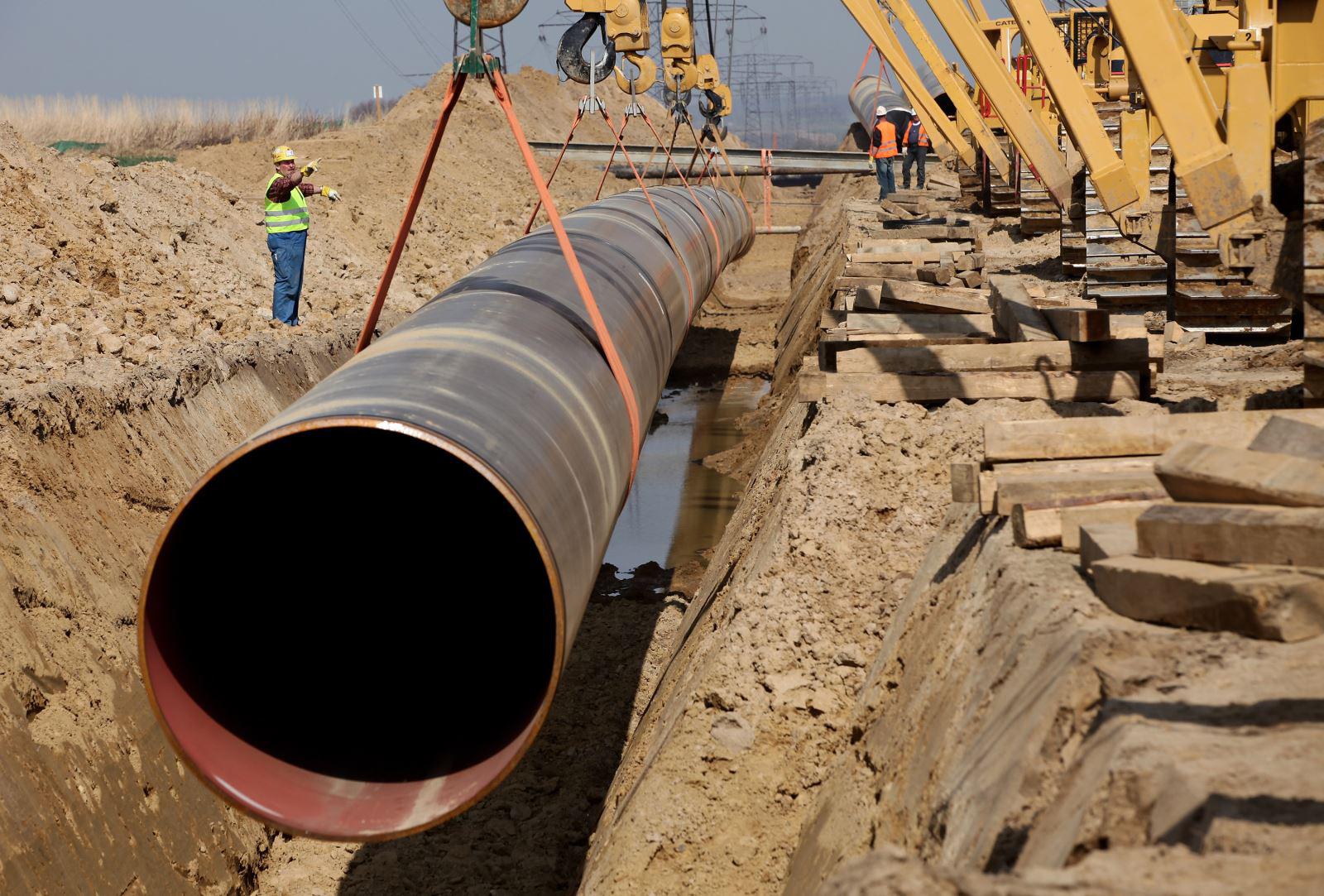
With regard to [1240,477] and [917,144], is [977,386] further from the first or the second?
[917,144]

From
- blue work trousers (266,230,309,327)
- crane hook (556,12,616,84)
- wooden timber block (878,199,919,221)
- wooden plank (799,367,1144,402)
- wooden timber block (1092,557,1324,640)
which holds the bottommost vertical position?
wooden timber block (878,199,919,221)

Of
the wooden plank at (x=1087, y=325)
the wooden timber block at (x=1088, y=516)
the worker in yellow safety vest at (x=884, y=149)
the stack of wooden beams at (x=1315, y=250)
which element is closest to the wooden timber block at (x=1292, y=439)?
the wooden timber block at (x=1088, y=516)

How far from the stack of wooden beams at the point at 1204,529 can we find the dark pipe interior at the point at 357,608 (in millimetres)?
1770

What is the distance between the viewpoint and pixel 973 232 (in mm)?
12945

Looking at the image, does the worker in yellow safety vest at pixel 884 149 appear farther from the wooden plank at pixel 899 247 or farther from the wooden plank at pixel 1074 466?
the wooden plank at pixel 1074 466

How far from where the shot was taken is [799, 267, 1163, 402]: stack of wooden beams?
6211mm

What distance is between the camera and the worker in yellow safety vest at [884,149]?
1947cm

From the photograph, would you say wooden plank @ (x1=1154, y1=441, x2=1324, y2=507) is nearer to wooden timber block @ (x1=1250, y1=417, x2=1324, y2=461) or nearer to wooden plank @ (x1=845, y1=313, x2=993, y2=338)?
wooden timber block @ (x1=1250, y1=417, x2=1324, y2=461)

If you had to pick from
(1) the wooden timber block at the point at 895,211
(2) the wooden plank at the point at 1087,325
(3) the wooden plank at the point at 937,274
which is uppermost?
(2) the wooden plank at the point at 1087,325

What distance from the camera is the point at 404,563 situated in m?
5.64

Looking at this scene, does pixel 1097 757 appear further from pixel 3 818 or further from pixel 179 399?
pixel 179 399

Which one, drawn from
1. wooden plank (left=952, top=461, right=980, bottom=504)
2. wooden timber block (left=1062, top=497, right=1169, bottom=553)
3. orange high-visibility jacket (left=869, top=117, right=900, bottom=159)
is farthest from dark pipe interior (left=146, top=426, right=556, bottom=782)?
orange high-visibility jacket (left=869, top=117, right=900, bottom=159)

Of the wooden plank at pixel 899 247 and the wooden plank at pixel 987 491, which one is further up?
the wooden plank at pixel 987 491

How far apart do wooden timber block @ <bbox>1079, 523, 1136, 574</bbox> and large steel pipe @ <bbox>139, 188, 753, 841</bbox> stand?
149cm
